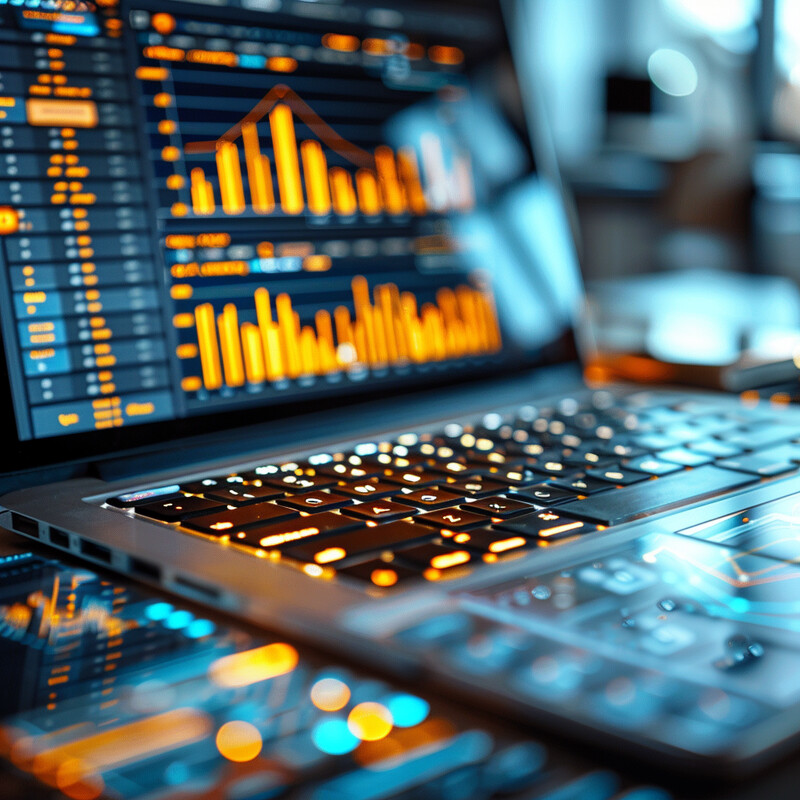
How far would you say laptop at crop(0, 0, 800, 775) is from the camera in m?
0.31

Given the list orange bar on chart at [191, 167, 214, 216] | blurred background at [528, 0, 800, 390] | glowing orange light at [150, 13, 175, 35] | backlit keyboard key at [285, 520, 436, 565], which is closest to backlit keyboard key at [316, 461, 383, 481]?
backlit keyboard key at [285, 520, 436, 565]

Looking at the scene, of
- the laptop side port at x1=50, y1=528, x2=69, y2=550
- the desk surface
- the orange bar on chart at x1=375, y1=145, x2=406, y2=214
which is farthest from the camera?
the orange bar on chart at x1=375, y1=145, x2=406, y2=214

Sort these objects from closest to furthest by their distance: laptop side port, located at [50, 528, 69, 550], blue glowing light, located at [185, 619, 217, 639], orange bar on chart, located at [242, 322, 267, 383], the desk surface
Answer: the desk surface, blue glowing light, located at [185, 619, 217, 639], laptop side port, located at [50, 528, 69, 550], orange bar on chart, located at [242, 322, 267, 383]

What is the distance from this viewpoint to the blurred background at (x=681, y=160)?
49.3 inches

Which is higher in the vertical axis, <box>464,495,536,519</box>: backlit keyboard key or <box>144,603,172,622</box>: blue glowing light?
<box>464,495,536,519</box>: backlit keyboard key

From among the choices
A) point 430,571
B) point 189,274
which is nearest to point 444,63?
point 189,274

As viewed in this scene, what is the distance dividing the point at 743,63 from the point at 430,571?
1735mm

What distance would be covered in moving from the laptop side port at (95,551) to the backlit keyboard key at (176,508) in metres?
0.04

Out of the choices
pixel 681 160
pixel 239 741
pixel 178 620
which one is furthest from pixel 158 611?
pixel 681 160

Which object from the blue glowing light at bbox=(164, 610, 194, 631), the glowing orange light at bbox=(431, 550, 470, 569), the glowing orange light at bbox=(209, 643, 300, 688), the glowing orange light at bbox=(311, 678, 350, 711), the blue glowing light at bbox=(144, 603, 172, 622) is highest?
the glowing orange light at bbox=(431, 550, 470, 569)

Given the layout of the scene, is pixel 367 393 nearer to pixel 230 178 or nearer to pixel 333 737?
pixel 230 178

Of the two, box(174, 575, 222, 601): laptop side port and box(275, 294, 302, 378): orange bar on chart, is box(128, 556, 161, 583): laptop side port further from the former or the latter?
box(275, 294, 302, 378): orange bar on chart

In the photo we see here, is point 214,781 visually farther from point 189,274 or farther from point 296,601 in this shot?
point 189,274

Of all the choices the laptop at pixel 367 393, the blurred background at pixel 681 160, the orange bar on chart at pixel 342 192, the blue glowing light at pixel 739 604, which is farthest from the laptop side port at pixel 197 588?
the blurred background at pixel 681 160
